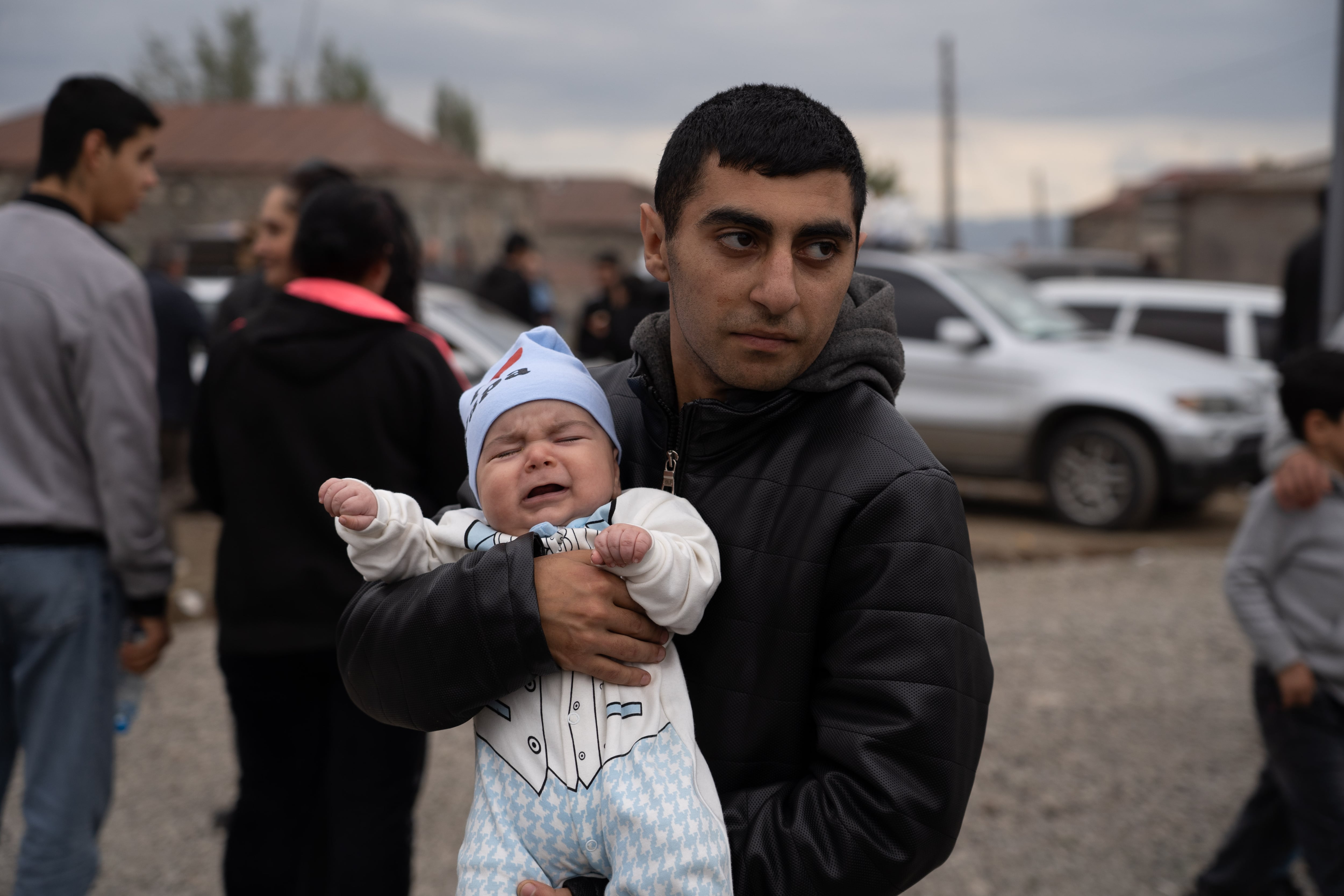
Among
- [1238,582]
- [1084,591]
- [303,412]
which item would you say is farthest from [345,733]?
[1084,591]

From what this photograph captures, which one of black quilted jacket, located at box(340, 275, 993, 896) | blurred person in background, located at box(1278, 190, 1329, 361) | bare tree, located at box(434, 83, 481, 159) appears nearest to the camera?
black quilted jacket, located at box(340, 275, 993, 896)

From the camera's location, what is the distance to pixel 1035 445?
8.84m

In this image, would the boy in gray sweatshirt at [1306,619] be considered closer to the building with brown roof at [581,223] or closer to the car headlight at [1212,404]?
the car headlight at [1212,404]

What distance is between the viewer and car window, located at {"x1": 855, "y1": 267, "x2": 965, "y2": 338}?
920 cm

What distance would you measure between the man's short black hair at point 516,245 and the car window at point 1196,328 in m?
6.37

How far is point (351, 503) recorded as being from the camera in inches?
67.2

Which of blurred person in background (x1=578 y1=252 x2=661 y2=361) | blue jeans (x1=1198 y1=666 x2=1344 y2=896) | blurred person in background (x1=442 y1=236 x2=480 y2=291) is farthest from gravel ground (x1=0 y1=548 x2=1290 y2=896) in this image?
blurred person in background (x1=442 y1=236 x2=480 y2=291)

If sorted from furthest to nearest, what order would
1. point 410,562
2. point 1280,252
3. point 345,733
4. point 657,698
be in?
point 1280,252
point 345,733
point 410,562
point 657,698

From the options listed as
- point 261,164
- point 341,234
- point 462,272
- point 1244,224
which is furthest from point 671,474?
point 261,164

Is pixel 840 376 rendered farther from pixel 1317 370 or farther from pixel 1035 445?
pixel 1035 445

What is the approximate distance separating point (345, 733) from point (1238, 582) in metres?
2.54

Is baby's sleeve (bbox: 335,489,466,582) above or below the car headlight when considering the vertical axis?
above

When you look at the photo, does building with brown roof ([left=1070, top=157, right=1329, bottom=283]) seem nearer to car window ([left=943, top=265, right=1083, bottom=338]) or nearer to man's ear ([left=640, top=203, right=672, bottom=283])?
car window ([left=943, top=265, right=1083, bottom=338])

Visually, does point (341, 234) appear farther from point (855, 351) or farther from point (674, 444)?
point (855, 351)
